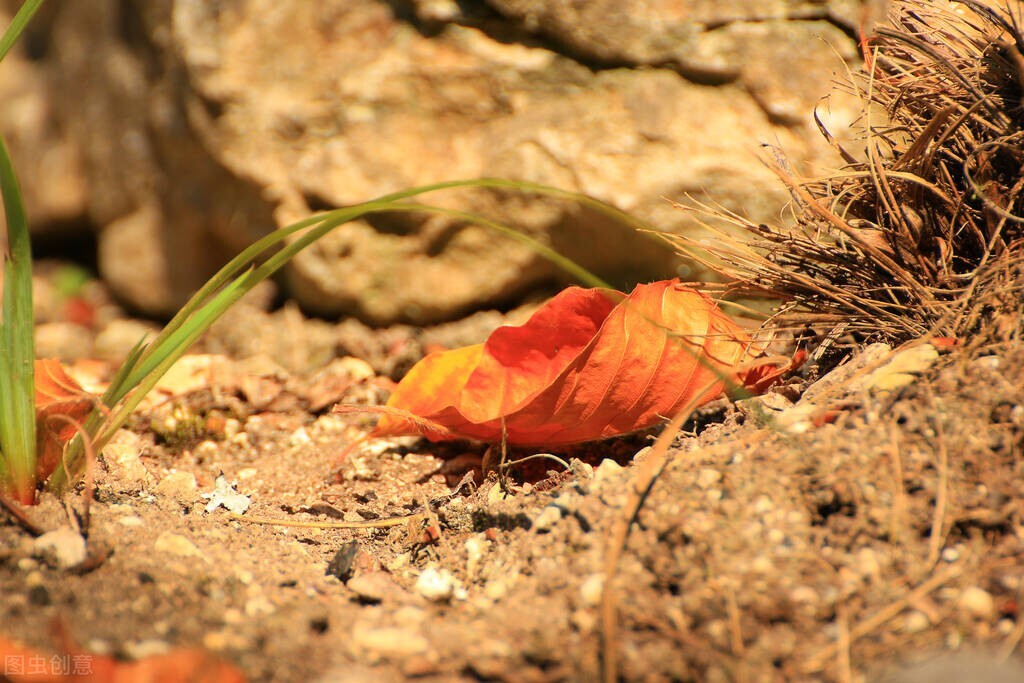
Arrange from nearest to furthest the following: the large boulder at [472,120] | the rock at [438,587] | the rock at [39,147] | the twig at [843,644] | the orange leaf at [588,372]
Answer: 1. the twig at [843,644]
2. the rock at [438,587]
3. the orange leaf at [588,372]
4. the large boulder at [472,120]
5. the rock at [39,147]

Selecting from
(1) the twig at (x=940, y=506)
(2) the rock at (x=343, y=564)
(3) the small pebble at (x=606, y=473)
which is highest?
(1) the twig at (x=940, y=506)

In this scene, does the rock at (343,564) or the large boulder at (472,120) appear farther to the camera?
the large boulder at (472,120)

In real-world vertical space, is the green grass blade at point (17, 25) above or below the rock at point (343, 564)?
above

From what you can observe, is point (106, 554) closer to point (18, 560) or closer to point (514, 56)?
point (18, 560)

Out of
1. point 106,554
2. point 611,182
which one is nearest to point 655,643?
point 106,554

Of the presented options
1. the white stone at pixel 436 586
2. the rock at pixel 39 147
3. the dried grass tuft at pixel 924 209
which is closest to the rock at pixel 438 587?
the white stone at pixel 436 586

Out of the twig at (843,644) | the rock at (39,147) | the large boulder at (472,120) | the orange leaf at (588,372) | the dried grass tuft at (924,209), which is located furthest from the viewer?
the rock at (39,147)

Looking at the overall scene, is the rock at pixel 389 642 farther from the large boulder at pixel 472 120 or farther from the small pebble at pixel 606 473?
the large boulder at pixel 472 120

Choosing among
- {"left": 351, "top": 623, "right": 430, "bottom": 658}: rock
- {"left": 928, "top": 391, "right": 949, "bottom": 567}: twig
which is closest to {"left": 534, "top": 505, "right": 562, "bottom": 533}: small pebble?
{"left": 351, "top": 623, "right": 430, "bottom": 658}: rock
